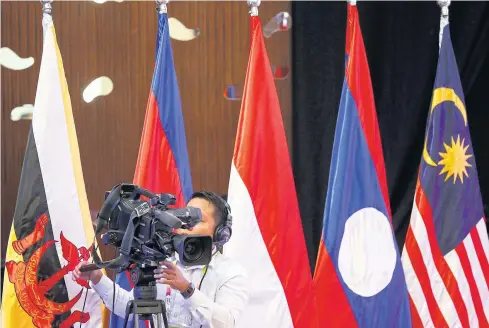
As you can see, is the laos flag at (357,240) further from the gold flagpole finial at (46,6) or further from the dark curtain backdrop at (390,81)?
the gold flagpole finial at (46,6)

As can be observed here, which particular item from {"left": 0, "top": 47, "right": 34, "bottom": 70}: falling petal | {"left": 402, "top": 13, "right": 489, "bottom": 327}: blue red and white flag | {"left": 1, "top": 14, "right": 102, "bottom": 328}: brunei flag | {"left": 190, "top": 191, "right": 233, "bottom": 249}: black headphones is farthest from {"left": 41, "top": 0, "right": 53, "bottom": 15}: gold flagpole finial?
{"left": 402, "top": 13, "right": 489, "bottom": 327}: blue red and white flag

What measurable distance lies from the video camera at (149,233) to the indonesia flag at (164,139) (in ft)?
2.72

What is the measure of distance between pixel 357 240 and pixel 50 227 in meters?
1.06

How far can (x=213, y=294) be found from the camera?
86.7 inches

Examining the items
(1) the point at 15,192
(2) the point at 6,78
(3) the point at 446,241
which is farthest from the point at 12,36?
(3) the point at 446,241

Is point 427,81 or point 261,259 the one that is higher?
point 427,81

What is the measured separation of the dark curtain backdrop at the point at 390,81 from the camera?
3.68m

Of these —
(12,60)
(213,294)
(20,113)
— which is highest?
(12,60)

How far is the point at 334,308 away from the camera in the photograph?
2986mm

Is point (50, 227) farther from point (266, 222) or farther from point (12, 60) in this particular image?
point (12, 60)

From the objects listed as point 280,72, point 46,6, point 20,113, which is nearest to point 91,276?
point 46,6

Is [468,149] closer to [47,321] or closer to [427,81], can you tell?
[427,81]

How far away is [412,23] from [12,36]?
171 cm

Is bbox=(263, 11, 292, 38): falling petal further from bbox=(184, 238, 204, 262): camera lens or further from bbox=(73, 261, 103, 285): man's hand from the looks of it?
bbox=(184, 238, 204, 262): camera lens
